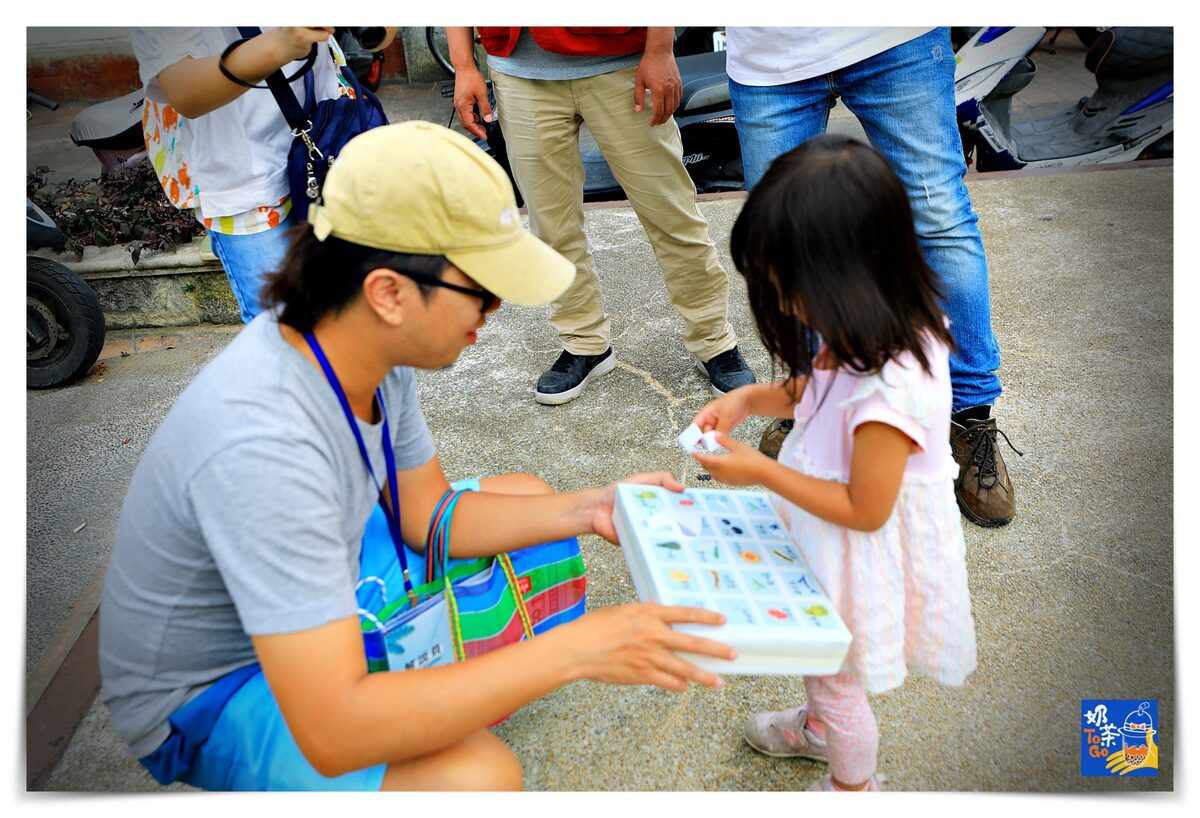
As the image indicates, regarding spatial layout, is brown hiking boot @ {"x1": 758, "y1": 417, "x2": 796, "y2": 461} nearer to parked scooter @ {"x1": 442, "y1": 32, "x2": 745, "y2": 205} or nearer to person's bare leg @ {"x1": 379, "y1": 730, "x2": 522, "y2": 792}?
person's bare leg @ {"x1": 379, "y1": 730, "x2": 522, "y2": 792}

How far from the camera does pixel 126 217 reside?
3523 mm

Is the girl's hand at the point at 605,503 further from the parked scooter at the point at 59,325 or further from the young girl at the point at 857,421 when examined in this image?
the parked scooter at the point at 59,325

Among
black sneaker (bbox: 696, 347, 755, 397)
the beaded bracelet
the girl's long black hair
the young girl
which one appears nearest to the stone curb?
the beaded bracelet

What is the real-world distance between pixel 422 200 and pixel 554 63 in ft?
4.81

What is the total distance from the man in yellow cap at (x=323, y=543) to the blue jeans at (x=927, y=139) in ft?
3.56

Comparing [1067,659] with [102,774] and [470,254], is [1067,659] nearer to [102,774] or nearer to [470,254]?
[470,254]

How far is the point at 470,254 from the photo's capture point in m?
1.24

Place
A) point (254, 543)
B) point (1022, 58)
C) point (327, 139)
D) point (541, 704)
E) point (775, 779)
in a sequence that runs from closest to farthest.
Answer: point (254, 543) → point (775, 779) → point (541, 704) → point (327, 139) → point (1022, 58)

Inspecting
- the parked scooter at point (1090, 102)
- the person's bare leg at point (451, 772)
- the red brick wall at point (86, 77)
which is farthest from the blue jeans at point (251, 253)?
the red brick wall at point (86, 77)

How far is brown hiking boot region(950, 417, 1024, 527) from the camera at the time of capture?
2.16m

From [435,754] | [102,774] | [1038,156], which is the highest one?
[435,754]

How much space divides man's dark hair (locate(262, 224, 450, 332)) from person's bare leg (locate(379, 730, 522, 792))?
2.16 feet

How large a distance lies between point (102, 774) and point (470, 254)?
1.29 m

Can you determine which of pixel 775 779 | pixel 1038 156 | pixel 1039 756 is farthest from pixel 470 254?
pixel 1038 156
